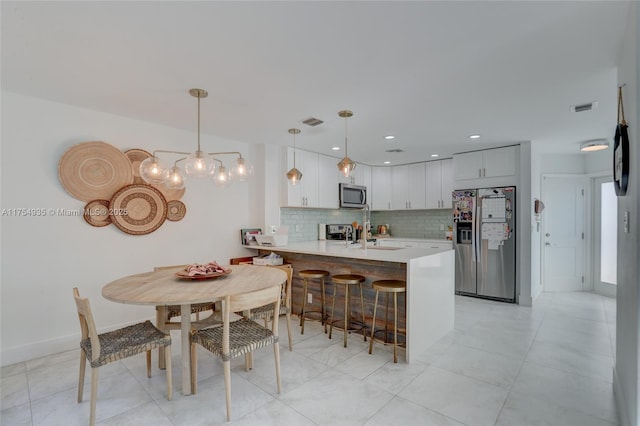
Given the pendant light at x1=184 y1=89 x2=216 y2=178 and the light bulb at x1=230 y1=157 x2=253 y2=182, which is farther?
the light bulb at x1=230 y1=157 x2=253 y2=182

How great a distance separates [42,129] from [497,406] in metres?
→ 4.31

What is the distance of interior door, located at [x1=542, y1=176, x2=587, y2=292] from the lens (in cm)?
534

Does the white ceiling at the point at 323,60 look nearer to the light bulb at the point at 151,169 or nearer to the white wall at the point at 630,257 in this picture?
the white wall at the point at 630,257

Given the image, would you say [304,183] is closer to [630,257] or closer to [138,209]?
[138,209]

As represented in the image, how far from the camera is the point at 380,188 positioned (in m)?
6.45

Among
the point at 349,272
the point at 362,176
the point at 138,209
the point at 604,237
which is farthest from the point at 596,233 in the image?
the point at 138,209

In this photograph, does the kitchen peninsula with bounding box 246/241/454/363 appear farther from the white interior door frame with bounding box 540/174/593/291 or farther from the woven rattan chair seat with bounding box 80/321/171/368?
the white interior door frame with bounding box 540/174/593/291

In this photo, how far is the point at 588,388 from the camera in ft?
7.57

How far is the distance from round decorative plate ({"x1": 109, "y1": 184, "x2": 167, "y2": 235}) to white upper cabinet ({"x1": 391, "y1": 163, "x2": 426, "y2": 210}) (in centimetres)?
423

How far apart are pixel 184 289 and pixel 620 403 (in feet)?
9.53

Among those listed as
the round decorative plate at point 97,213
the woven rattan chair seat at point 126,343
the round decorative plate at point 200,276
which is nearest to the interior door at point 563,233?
the round decorative plate at point 200,276

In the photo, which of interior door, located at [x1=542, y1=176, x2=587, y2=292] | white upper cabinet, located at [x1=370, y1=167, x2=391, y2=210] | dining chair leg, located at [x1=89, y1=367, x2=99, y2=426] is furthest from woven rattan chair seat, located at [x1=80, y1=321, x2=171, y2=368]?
interior door, located at [x1=542, y1=176, x2=587, y2=292]

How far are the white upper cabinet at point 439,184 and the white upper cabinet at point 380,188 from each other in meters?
0.80

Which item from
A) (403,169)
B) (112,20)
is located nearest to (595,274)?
(403,169)
